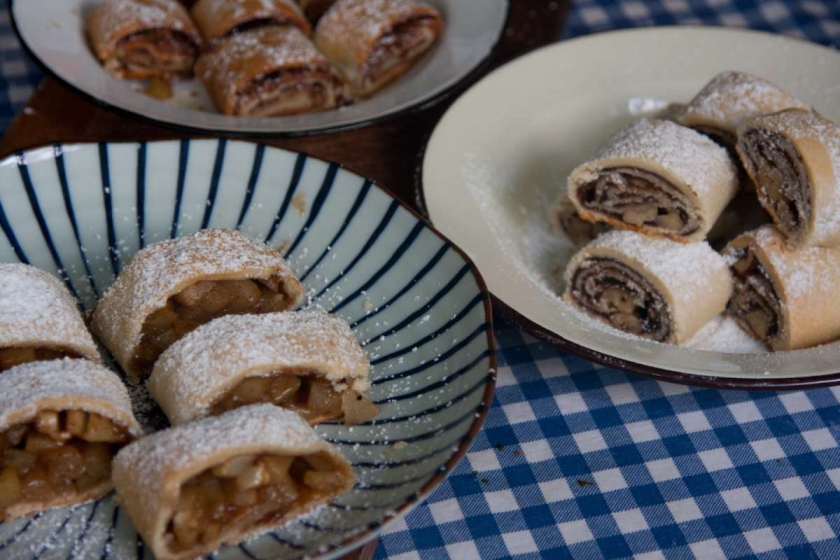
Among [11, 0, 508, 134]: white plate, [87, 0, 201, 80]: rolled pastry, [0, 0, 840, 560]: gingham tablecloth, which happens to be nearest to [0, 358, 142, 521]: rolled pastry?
[0, 0, 840, 560]: gingham tablecloth

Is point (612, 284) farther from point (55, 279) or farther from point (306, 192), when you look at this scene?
point (55, 279)

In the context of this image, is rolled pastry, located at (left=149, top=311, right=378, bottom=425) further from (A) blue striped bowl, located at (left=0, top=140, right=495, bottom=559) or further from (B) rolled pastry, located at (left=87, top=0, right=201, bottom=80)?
(B) rolled pastry, located at (left=87, top=0, right=201, bottom=80)

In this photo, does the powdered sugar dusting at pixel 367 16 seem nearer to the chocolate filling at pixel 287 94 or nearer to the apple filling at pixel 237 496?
the chocolate filling at pixel 287 94

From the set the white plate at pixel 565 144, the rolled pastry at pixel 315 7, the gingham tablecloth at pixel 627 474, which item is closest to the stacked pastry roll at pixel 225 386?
the gingham tablecloth at pixel 627 474

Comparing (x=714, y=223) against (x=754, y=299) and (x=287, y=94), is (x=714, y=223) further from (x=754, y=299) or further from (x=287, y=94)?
(x=287, y=94)

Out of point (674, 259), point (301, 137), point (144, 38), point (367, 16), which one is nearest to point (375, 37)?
point (367, 16)

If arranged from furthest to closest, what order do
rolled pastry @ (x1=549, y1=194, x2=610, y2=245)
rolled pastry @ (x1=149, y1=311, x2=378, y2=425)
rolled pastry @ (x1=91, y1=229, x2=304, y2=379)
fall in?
rolled pastry @ (x1=549, y1=194, x2=610, y2=245) → rolled pastry @ (x1=91, y1=229, x2=304, y2=379) → rolled pastry @ (x1=149, y1=311, x2=378, y2=425)

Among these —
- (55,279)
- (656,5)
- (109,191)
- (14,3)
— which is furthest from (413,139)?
(656,5)
